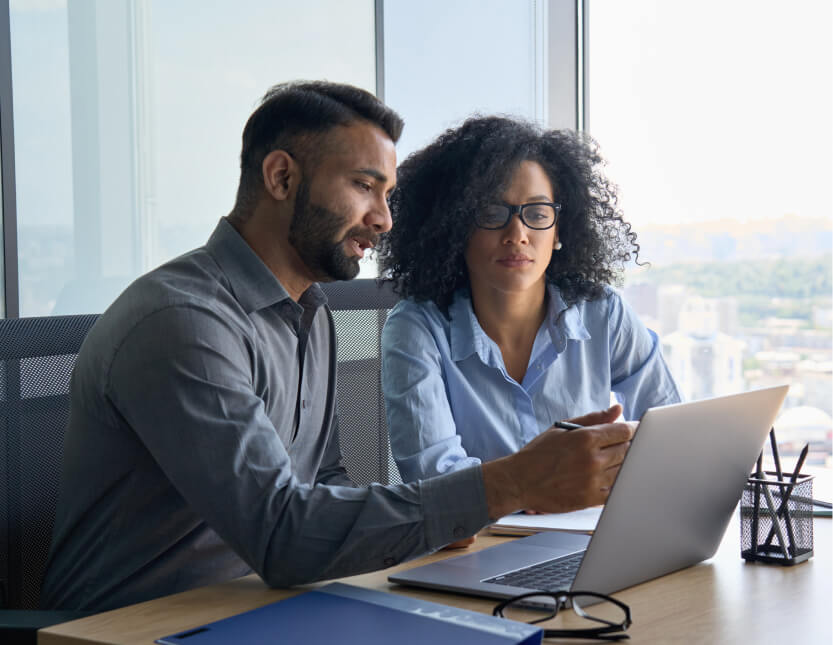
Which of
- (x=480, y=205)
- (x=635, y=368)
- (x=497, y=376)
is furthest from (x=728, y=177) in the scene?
(x=497, y=376)

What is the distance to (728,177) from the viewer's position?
329cm

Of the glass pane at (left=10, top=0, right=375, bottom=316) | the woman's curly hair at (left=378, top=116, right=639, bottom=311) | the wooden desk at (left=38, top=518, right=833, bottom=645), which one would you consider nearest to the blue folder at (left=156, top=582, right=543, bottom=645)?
the wooden desk at (left=38, top=518, right=833, bottom=645)

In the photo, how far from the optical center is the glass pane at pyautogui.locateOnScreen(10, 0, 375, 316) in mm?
1988

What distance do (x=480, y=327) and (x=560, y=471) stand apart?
0.87 meters

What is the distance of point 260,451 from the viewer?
1114 millimetres

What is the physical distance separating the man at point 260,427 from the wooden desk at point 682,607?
0.21 feet

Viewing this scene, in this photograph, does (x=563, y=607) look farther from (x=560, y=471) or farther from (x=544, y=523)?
(x=544, y=523)

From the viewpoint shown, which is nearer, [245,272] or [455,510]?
[455,510]

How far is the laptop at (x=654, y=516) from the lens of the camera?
1012mm

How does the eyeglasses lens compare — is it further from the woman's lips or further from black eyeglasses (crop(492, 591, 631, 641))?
black eyeglasses (crop(492, 591, 631, 641))

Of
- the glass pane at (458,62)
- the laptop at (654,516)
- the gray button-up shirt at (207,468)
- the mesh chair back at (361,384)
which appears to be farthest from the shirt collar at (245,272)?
the glass pane at (458,62)

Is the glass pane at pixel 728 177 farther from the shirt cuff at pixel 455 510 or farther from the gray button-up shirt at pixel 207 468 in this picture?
the shirt cuff at pixel 455 510

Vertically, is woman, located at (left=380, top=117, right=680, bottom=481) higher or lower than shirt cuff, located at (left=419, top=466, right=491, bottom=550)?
higher

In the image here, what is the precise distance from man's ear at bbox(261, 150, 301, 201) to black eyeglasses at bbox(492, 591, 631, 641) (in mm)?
733
